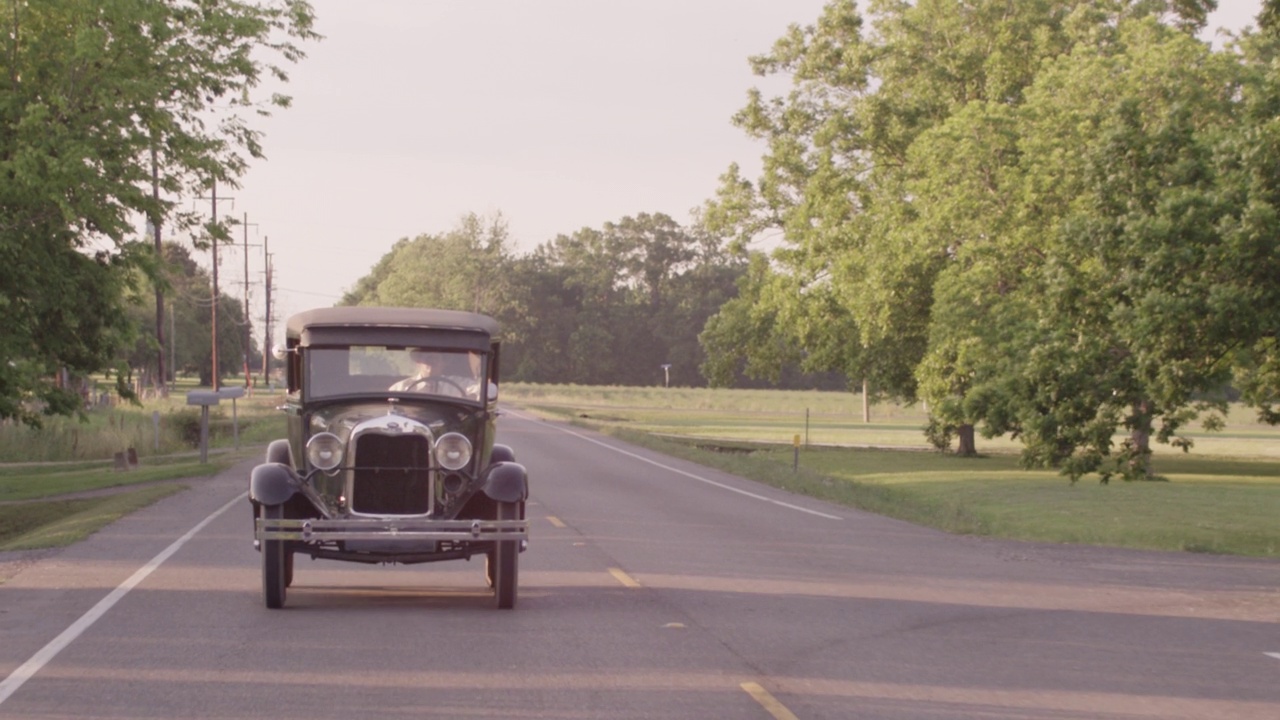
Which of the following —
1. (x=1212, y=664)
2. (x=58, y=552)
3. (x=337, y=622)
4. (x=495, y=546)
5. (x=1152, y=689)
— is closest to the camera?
(x=1152, y=689)

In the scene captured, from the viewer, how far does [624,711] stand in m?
7.69

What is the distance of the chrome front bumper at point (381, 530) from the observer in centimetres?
1077

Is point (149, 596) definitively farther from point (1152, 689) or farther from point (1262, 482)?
point (1262, 482)

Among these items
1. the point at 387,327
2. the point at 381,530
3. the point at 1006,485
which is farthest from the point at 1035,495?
the point at 381,530

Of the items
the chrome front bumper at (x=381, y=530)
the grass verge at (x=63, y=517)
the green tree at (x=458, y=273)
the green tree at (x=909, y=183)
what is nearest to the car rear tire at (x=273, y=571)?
the chrome front bumper at (x=381, y=530)

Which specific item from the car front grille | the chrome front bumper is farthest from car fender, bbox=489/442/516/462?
the chrome front bumper

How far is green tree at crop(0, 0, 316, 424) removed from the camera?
68.4 ft

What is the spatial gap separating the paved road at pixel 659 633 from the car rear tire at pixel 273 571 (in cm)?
20

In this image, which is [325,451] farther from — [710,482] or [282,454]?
[710,482]

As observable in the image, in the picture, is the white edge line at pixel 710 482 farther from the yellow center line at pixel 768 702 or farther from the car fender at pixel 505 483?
the yellow center line at pixel 768 702

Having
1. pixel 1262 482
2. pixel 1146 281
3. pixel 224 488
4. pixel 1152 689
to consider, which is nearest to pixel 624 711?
pixel 1152 689

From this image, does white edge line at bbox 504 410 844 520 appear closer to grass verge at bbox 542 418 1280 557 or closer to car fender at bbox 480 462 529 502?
grass verge at bbox 542 418 1280 557

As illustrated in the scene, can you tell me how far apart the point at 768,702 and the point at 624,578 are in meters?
5.32

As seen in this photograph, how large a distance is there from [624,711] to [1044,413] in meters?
16.4
